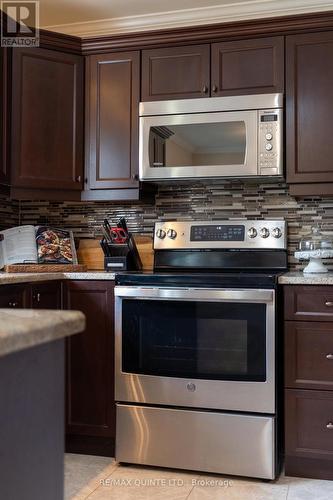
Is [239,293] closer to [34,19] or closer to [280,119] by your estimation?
[280,119]

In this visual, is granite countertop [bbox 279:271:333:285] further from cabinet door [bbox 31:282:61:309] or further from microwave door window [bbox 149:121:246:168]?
cabinet door [bbox 31:282:61:309]

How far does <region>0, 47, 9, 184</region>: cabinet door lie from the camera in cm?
269

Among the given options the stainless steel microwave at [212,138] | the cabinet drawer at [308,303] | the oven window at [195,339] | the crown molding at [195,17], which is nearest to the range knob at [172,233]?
the stainless steel microwave at [212,138]

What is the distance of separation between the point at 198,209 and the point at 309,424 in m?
1.28

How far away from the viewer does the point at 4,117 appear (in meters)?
2.71

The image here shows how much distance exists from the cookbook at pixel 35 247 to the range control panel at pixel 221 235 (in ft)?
1.75

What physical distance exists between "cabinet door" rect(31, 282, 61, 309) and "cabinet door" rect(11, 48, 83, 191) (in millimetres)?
593

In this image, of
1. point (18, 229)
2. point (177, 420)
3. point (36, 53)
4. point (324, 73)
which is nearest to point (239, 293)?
point (177, 420)

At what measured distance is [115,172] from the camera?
2.83 meters

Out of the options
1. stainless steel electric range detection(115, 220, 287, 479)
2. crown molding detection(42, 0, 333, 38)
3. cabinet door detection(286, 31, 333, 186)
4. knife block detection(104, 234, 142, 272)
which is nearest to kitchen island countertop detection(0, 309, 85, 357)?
stainless steel electric range detection(115, 220, 287, 479)

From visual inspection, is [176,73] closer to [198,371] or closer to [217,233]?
[217,233]

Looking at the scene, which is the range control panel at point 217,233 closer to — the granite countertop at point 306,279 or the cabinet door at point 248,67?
the granite countertop at point 306,279

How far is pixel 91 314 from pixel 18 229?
2.47 ft

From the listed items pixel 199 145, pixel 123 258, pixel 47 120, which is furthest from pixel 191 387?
pixel 47 120
